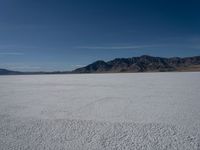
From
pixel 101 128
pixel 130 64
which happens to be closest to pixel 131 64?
pixel 130 64

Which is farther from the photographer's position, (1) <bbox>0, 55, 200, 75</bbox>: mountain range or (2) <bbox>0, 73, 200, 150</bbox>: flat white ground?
(1) <bbox>0, 55, 200, 75</bbox>: mountain range

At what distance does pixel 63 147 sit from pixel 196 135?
2639 millimetres

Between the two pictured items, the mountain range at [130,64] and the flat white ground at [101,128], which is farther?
the mountain range at [130,64]

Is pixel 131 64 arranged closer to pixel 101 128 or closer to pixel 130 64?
pixel 130 64

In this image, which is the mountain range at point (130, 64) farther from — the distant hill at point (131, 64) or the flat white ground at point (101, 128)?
the flat white ground at point (101, 128)

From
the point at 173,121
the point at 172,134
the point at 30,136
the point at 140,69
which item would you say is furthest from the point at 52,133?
the point at 140,69

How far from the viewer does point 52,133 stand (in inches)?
192

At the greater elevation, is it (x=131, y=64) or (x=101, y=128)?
(x=131, y=64)

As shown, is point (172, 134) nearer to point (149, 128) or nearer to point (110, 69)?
point (149, 128)

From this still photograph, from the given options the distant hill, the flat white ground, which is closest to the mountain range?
the distant hill

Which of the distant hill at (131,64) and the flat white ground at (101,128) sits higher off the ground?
the distant hill at (131,64)

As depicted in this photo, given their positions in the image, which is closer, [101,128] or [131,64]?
[101,128]

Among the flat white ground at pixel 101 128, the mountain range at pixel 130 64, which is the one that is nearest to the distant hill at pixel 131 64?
the mountain range at pixel 130 64

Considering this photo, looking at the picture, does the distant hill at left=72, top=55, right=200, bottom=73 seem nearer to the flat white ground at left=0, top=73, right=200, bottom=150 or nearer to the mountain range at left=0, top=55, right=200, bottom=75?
the mountain range at left=0, top=55, right=200, bottom=75
